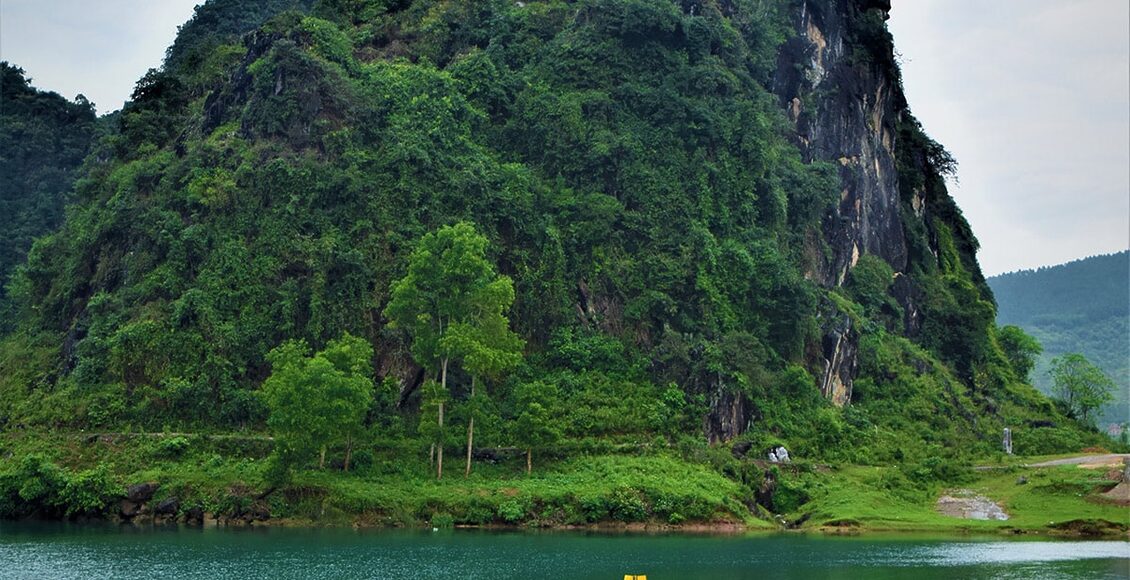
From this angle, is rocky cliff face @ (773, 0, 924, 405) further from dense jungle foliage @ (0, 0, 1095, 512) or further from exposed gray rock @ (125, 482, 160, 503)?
exposed gray rock @ (125, 482, 160, 503)

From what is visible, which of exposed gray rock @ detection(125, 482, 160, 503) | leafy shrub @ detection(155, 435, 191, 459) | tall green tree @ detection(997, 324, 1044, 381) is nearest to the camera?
exposed gray rock @ detection(125, 482, 160, 503)

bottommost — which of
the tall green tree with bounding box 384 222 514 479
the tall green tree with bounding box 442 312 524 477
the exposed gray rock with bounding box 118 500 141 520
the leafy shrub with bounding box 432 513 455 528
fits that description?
the leafy shrub with bounding box 432 513 455 528

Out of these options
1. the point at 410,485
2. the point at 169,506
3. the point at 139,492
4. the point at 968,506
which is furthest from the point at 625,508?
the point at 139,492

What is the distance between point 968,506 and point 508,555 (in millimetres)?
26411

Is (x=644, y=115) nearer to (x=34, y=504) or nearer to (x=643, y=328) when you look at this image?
(x=643, y=328)

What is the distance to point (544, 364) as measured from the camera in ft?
232

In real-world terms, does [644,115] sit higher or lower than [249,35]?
lower

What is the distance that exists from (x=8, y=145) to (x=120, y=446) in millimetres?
45416

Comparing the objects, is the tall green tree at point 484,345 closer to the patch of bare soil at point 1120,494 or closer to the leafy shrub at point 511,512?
the leafy shrub at point 511,512

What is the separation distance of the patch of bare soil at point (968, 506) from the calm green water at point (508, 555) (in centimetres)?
543

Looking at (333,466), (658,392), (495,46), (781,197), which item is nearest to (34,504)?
(333,466)

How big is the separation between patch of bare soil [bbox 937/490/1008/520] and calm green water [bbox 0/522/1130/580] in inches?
214

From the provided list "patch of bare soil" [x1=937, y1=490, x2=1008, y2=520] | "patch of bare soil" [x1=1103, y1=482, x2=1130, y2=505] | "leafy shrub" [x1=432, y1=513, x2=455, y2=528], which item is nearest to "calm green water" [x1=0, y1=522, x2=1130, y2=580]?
"leafy shrub" [x1=432, y1=513, x2=455, y2=528]

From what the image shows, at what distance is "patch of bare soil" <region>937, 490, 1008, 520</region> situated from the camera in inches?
2372
